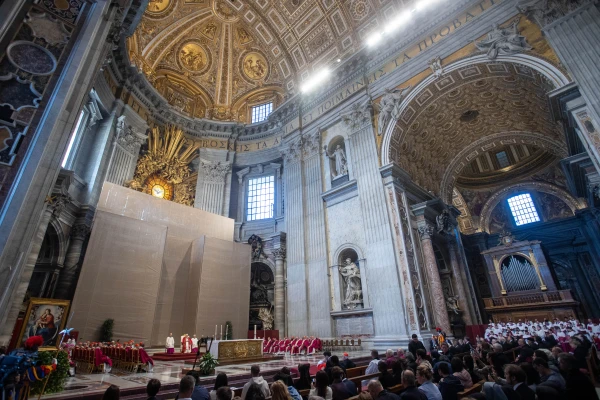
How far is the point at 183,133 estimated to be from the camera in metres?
16.9

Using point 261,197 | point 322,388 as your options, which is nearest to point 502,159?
point 261,197

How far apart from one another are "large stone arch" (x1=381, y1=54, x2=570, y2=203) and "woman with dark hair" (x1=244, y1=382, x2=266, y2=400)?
31.7 ft

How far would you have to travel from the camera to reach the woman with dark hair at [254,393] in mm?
2949

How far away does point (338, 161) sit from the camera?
1334 centimetres

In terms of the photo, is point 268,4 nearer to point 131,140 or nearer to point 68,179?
point 131,140

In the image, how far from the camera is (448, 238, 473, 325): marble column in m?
12.2

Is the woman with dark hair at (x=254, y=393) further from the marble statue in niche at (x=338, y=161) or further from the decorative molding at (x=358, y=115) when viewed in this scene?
the decorative molding at (x=358, y=115)

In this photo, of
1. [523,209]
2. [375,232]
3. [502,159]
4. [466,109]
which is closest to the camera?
[375,232]

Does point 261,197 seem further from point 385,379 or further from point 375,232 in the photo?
point 385,379

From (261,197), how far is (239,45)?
9.61 meters

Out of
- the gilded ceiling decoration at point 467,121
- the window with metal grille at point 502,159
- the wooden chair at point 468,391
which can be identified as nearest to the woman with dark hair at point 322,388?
the wooden chair at point 468,391

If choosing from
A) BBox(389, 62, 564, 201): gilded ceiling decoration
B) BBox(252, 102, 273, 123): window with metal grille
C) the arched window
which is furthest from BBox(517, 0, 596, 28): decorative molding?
BBox(252, 102, 273, 123): window with metal grille

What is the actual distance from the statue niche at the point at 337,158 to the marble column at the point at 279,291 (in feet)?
14.0

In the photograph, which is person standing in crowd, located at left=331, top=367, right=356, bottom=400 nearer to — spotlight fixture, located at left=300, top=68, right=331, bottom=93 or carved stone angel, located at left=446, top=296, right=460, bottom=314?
carved stone angel, located at left=446, top=296, right=460, bottom=314
